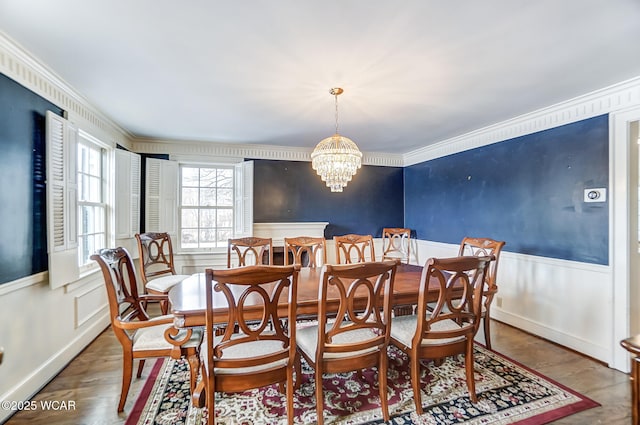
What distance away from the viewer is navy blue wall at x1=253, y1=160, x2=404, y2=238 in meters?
4.69

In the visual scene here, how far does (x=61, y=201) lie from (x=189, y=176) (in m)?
2.16

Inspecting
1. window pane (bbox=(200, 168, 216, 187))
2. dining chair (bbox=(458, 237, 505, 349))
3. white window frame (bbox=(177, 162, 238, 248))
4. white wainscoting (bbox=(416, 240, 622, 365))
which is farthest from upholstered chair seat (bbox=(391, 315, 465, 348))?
window pane (bbox=(200, 168, 216, 187))

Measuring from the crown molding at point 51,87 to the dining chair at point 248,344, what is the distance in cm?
199

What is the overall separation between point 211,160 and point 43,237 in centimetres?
245

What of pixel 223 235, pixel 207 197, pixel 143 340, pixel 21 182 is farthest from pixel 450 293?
pixel 207 197

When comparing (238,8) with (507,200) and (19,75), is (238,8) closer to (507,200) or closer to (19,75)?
(19,75)

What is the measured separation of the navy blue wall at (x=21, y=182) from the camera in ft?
6.22

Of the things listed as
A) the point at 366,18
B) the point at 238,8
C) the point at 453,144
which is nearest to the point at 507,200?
the point at 453,144

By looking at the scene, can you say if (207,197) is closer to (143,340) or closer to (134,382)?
(134,382)

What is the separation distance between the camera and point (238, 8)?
1530 millimetres

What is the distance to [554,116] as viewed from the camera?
2.99 m

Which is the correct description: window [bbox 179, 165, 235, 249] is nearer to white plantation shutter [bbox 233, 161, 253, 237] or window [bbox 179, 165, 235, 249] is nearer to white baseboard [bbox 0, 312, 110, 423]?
white plantation shutter [bbox 233, 161, 253, 237]

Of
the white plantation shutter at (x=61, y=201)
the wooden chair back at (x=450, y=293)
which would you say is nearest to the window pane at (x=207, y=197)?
the white plantation shutter at (x=61, y=201)

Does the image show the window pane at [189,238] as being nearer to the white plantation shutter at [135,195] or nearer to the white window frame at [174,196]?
the white window frame at [174,196]
